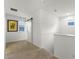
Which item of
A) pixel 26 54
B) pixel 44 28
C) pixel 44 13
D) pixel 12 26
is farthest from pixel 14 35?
pixel 26 54

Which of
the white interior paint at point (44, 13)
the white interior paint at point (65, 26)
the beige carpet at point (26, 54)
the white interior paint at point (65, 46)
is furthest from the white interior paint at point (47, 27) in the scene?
the white interior paint at point (65, 46)

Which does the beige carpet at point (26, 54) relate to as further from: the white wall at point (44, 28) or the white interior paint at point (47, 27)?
the white interior paint at point (47, 27)

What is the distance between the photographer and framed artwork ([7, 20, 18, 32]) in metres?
5.78

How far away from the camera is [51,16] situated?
551cm

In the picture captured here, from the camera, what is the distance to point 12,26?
19.7 ft

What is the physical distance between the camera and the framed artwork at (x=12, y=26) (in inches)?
227

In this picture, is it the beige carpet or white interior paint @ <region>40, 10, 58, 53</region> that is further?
white interior paint @ <region>40, 10, 58, 53</region>

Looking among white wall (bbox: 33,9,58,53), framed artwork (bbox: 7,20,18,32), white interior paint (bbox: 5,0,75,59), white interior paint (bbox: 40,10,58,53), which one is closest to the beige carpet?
white interior paint (bbox: 5,0,75,59)

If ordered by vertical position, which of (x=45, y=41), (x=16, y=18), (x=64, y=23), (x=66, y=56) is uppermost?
(x=16, y=18)

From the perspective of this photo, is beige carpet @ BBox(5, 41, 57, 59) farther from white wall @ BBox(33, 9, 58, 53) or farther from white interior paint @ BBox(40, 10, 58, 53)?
white interior paint @ BBox(40, 10, 58, 53)
